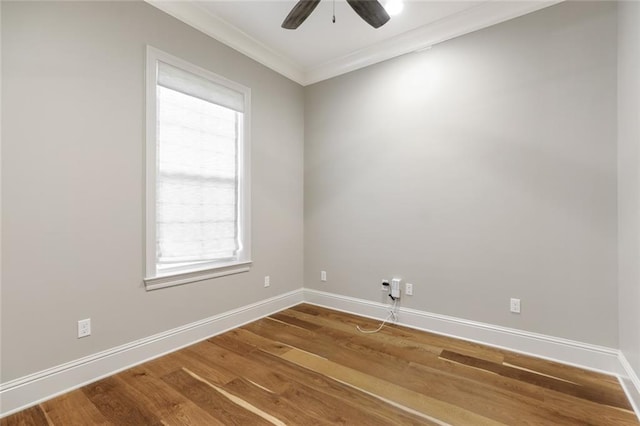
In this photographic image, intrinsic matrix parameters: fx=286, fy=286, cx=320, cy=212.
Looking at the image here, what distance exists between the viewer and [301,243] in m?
3.76

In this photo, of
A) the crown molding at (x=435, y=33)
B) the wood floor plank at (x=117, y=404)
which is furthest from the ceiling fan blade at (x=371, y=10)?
the wood floor plank at (x=117, y=404)

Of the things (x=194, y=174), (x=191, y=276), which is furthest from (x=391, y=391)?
(x=194, y=174)

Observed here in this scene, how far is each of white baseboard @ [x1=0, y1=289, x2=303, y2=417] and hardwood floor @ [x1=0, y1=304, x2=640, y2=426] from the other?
7 centimetres

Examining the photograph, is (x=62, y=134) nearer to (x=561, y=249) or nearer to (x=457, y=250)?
(x=457, y=250)

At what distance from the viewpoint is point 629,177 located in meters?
1.83

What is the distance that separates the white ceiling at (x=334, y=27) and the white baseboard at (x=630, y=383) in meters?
2.67

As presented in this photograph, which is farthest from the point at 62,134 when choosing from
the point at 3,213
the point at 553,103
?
the point at 553,103

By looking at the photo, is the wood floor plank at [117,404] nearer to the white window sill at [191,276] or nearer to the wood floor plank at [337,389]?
the white window sill at [191,276]

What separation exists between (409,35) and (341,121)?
1086 millimetres

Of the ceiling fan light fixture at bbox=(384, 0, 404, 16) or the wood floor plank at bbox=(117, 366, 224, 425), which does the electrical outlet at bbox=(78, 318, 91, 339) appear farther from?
the ceiling fan light fixture at bbox=(384, 0, 404, 16)

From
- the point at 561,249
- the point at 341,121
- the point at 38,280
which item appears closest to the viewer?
the point at 38,280

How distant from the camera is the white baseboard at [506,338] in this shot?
2.09 m

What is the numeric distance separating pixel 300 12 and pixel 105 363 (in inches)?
110

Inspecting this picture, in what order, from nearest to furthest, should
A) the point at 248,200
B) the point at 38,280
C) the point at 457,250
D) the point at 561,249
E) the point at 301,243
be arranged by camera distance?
the point at 38,280 → the point at 561,249 → the point at 457,250 → the point at 248,200 → the point at 301,243
